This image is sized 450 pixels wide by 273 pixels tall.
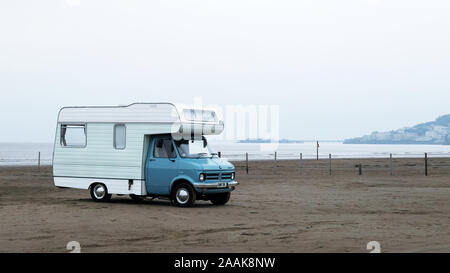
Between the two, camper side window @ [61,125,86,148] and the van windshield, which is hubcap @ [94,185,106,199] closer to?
camper side window @ [61,125,86,148]

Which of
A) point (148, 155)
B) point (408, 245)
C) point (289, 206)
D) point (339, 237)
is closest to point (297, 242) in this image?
point (339, 237)

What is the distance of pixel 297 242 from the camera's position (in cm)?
1252

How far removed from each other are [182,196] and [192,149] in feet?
4.78

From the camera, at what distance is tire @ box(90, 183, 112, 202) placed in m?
21.0

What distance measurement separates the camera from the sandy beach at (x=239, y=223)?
12.1m

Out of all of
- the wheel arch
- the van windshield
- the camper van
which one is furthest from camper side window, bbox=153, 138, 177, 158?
the wheel arch

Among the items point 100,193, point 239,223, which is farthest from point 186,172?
point 239,223

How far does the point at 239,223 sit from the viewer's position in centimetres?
1560

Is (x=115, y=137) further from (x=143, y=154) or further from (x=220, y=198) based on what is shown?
(x=220, y=198)

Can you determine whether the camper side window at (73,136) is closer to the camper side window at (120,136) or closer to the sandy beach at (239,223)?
the camper side window at (120,136)

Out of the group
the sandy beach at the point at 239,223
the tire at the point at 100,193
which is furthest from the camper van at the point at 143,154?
the sandy beach at the point at 239,223

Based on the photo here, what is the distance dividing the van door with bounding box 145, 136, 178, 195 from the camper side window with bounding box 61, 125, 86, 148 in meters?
2.63
